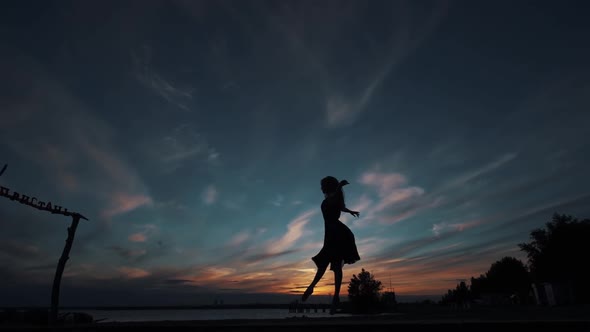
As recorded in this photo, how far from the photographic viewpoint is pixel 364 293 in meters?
135

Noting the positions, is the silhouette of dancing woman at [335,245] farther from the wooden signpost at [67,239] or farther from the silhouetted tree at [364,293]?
the silhouetted tree at [364,293]

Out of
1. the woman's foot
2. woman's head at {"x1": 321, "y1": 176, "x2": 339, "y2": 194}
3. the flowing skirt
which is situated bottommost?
the woman's foot

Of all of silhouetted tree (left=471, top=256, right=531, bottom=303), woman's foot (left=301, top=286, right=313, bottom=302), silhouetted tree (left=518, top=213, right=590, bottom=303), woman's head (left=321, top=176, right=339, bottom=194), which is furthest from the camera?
silhouetted tree (left=471, top=256, right=531, bottom=303)

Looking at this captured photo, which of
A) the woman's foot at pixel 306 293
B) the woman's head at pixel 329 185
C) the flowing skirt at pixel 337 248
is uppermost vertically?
the woman's head at pixel 329 185

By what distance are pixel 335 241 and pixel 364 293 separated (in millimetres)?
136341

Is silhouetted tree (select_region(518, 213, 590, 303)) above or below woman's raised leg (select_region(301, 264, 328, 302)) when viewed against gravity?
above

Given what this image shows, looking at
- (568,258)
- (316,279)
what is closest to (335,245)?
(316,279)

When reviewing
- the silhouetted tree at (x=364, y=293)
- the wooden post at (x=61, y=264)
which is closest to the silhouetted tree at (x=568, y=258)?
the wooden post at (x=61, y=264)

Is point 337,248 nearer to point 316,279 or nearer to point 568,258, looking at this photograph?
point 316,279

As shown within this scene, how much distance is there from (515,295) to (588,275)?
56.4 m

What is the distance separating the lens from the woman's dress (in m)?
9.77

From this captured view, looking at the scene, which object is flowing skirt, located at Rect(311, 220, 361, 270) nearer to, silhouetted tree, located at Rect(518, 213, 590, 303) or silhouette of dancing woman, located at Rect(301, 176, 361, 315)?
silhouette of dancing woman, located at Rect(301, 176, 361, 315)

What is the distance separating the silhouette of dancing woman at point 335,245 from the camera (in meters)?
9.59

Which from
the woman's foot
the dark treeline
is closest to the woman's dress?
the woman's foot
